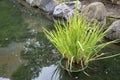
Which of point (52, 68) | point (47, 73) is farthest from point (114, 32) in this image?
point (47, 73)

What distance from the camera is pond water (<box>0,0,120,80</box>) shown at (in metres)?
3.79

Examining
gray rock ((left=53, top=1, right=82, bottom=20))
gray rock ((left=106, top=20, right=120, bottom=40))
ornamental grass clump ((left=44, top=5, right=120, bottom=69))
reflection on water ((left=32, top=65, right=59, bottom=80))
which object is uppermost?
ornamental grass clump ((left=44, top=5, right=120, bottom=69))

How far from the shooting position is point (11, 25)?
5.91 meters

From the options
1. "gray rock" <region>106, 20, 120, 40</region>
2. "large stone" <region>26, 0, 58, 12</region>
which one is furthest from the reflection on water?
"large stone" <region>26, 0, 58, 12</region>

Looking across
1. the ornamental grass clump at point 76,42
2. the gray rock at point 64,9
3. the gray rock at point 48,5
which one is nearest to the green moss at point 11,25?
the gray rock at point 48,5

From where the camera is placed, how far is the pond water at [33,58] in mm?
3791

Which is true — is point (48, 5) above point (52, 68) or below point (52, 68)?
A: below

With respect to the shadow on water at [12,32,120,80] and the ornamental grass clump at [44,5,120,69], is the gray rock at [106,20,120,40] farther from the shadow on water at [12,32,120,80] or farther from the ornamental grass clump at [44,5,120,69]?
the ornamental grass clump at [44,5,120,69]

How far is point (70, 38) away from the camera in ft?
12.0

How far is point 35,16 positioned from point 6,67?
8.60 feet

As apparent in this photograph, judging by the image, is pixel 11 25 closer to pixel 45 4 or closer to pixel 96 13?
pixel 45 4

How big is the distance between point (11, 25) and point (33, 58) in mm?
1817

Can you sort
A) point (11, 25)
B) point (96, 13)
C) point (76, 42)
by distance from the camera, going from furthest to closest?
point (11, 25) → point (96, 13) → point (76, 42)

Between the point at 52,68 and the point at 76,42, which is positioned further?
the point at 52,68
